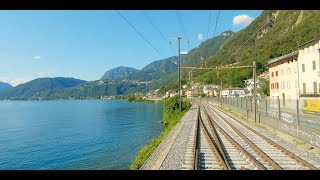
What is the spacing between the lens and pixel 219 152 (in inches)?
449

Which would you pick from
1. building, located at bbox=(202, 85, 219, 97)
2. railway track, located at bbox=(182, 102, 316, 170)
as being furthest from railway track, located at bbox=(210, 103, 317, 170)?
building, located at bbox=(202, 85, 219, 97)

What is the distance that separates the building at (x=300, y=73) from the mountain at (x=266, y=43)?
51.6 feet

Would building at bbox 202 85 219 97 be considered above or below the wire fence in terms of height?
above

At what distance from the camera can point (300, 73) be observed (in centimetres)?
3944

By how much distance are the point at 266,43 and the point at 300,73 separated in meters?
99.8

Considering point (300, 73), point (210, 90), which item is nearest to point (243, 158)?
point (300, 73)

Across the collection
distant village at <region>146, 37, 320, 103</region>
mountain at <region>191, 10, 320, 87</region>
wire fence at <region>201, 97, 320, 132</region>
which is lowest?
wire fence at <region>201, 97, 320, 132</region>

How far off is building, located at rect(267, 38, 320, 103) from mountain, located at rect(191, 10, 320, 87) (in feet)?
51.6

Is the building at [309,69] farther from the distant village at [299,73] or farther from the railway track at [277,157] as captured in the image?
the railway track at [277,157]

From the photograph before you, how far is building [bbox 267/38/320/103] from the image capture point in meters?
35.5

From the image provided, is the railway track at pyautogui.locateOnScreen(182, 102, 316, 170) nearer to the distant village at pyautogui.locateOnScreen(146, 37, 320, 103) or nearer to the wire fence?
the wire fence

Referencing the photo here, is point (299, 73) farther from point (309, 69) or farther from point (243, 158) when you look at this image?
point (243, 158)
